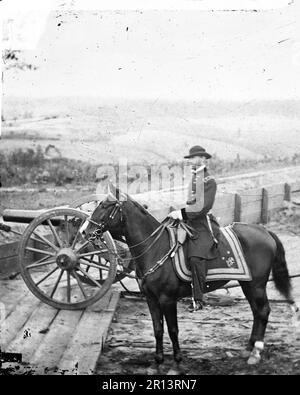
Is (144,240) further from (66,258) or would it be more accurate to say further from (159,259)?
(66,258)

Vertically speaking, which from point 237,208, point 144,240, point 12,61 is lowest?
point 237,208

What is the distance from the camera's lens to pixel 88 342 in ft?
21.4

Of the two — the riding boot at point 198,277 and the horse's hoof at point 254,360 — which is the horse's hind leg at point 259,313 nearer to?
the horse's hoof at point 254,360

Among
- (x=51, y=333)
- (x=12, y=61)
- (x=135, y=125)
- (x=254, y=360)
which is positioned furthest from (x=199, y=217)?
(x=12, y=61)

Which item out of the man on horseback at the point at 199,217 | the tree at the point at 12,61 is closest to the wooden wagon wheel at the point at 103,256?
the man on horseback at the point at 199,217

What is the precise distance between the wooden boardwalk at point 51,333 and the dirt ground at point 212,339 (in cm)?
15

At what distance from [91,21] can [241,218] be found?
3007 mm

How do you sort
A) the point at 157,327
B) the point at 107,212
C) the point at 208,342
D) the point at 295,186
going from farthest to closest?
the point at 295,186
the point at 208,342
the point at 157,327
the point at 107,212

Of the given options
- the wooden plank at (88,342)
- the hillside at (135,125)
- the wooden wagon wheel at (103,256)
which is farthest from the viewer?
the wooden wagon wheel at (103,256)

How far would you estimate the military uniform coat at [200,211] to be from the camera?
20.1ft

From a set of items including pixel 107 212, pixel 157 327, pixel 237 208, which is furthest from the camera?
pixel 237 208

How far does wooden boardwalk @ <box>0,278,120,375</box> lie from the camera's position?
611 centimetres

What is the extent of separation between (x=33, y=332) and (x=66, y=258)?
0.87m

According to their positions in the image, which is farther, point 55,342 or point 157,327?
point 55,342
